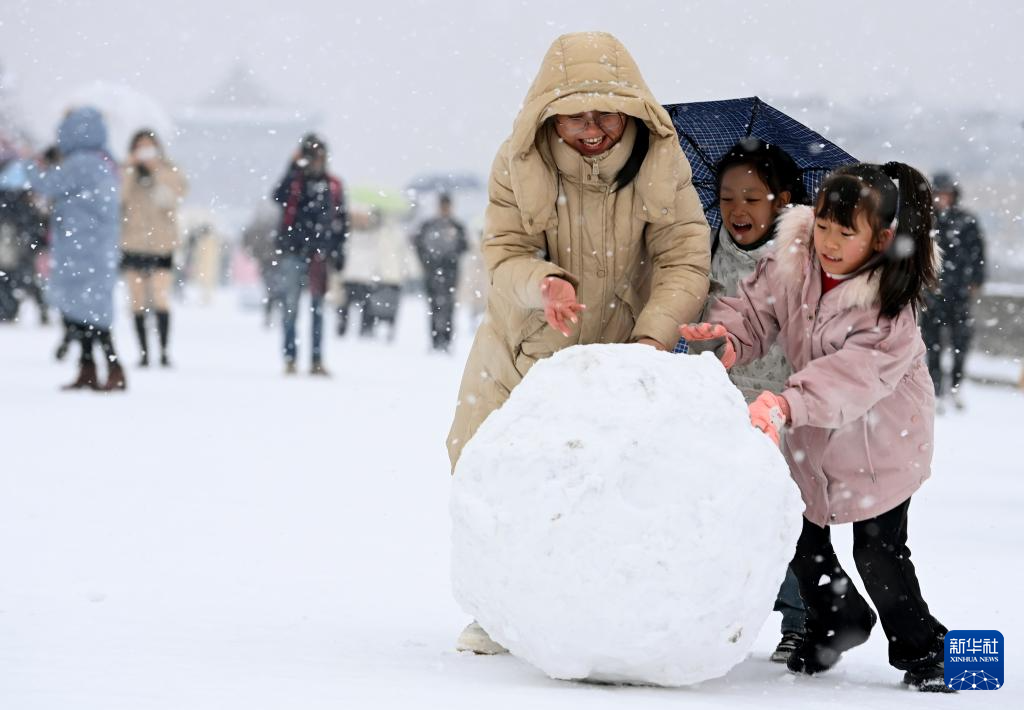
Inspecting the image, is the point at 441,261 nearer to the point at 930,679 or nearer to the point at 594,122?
the point at 594,122

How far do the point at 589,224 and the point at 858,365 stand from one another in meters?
0.78

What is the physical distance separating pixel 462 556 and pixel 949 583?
244 centimetres

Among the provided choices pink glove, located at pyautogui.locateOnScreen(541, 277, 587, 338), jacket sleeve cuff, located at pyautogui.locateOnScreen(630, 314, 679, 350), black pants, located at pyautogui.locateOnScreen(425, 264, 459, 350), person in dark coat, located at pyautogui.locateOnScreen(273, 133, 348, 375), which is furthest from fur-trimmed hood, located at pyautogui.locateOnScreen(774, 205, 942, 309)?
black pants, located at pyautogui.locateOnScreen(425, 264, 459, 350)

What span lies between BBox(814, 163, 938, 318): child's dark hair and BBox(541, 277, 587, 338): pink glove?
0.67 m

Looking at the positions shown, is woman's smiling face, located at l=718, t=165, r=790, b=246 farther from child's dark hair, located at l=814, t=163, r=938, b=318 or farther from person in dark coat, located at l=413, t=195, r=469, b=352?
person in dark coat, located at l=413, t=195, r=469, b=352

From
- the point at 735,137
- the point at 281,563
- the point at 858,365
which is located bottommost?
the point at 281,563

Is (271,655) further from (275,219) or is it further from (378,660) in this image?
(275,219)

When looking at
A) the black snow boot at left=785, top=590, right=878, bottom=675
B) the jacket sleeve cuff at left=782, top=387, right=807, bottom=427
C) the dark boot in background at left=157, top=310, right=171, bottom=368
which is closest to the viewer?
the jacket sleeve cuff at left=782, top=387, right=807, bottom=427

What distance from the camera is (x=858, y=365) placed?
→ 10.6 ft

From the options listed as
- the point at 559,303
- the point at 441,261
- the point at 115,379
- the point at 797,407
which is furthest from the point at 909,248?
the point at 441,261

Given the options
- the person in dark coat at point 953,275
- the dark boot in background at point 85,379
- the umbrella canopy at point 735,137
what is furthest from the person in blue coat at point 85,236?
the umbrella canopy at point 735,137

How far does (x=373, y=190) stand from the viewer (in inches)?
1094

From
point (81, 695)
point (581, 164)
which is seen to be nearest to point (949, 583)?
point (581, 164)

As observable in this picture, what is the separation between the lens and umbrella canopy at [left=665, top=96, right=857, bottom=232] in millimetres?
4047
